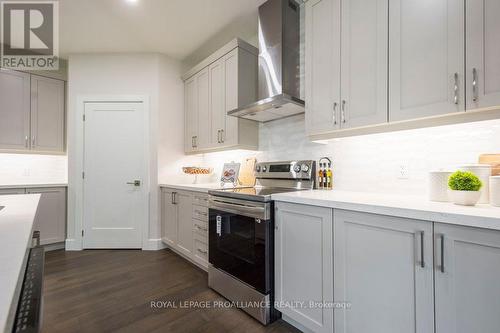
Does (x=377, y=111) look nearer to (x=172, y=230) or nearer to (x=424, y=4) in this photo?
(x=424, y=4)

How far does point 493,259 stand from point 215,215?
184cm

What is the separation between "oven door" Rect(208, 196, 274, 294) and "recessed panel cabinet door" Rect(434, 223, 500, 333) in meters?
1.01

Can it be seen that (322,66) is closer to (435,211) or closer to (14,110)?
(435,211)

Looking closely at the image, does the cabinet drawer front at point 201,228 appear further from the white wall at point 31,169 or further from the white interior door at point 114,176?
the white wall at point 31,169

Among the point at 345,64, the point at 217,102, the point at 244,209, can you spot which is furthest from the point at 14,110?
the point at 345,64

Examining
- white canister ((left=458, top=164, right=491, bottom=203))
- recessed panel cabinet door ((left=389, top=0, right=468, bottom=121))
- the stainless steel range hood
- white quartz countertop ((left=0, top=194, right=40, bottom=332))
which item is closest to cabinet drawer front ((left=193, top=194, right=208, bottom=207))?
the stainless steel range hood

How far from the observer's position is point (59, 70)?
372cm

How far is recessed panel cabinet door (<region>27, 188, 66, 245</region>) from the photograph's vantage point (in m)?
3.26

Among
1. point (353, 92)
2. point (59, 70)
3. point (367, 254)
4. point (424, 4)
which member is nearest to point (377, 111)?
point (353, 92)

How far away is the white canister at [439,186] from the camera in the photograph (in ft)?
4.61

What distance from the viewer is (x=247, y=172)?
3.00m

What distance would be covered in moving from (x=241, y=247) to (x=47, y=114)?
368 centimetres

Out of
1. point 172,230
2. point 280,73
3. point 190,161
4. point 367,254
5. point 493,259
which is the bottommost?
point 172,230

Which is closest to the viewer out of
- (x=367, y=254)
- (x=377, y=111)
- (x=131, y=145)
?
(x=367, y=254)
